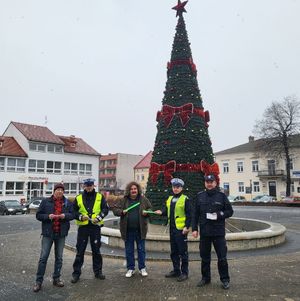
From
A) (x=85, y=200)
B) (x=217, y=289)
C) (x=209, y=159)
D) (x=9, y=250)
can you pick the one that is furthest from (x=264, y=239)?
(x=9, y=250)

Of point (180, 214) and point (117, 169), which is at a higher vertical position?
point (117, 169)

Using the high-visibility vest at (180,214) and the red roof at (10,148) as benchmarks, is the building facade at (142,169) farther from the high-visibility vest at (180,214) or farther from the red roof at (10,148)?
the high-visibility vest at (180,214)

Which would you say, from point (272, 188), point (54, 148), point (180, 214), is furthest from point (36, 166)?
point (180, 214)

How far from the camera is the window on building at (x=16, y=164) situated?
45213mm

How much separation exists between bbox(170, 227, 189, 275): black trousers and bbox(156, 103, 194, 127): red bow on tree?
5.89m

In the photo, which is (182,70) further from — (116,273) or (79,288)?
(79,288)

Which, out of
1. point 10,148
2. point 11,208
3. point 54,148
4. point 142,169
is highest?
point 54,148

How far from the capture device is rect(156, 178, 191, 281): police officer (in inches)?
246

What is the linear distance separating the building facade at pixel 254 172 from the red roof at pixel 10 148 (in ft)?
106

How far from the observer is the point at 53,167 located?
165 feet

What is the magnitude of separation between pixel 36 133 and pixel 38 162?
4382 mm

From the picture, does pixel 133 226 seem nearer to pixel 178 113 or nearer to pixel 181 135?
pixel 181 135

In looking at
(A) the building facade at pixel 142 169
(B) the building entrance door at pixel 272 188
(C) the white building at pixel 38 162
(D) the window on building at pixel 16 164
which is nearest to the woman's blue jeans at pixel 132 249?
(C) the white building at pixel 38 162

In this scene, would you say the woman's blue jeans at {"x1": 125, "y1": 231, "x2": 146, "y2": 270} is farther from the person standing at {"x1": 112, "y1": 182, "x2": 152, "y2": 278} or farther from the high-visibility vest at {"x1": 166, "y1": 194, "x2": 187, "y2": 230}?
the high-visibility vest at {"x1": 166, "y1": 194, "x2": 187, "y2": 230}
